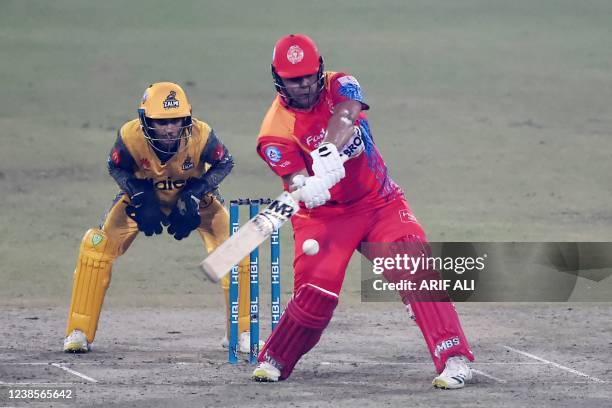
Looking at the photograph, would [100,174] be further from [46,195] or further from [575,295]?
[575,295]

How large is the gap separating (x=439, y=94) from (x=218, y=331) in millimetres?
13867

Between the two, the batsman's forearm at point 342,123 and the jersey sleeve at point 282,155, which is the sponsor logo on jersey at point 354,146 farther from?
the jersey sleeve at point 282,155

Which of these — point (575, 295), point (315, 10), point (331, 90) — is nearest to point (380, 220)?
point (331, 90)

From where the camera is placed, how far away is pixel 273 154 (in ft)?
32.6

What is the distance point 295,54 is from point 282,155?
72 centimetres

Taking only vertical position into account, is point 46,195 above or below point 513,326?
above

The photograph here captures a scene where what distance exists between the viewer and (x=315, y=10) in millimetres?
32094

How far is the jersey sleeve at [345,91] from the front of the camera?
33.3 ft

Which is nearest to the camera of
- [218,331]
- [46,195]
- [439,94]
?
[218,331]

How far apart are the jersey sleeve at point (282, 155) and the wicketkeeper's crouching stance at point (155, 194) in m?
1.58

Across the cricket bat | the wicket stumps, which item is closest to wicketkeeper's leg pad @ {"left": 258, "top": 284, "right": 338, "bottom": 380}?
the wicket stumps

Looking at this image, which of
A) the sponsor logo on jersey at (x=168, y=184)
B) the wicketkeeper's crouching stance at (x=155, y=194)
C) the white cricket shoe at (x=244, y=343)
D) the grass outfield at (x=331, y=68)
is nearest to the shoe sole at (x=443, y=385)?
the white cricket shoe at (x=244, y=343)

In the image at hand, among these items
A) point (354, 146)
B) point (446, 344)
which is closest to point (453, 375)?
point (446, 344)

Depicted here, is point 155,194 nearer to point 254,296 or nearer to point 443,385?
point 254,296
